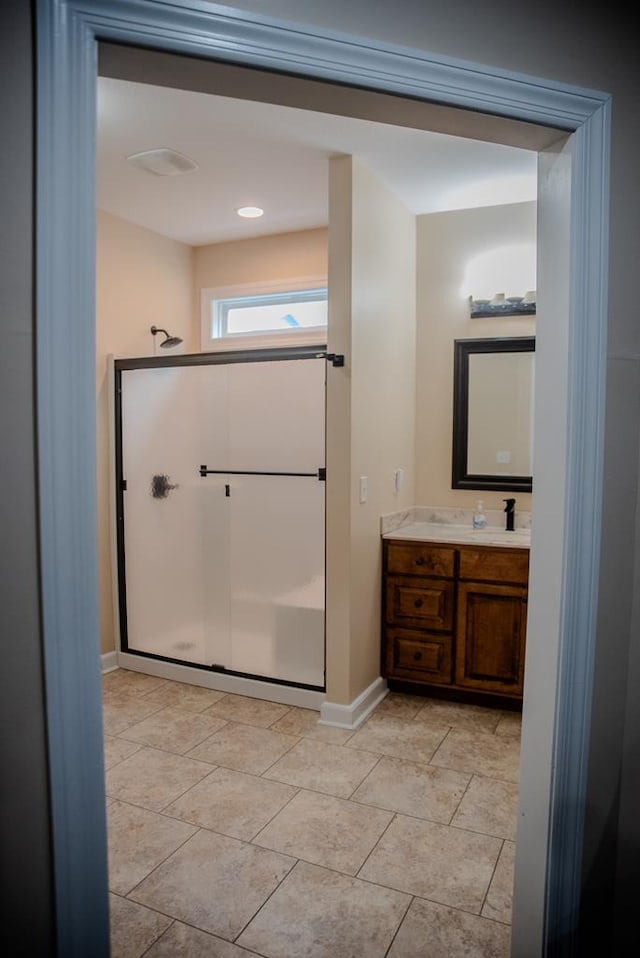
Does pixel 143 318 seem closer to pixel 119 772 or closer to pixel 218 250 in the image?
pixel 218 250

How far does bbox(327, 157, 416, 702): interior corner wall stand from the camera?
2982 mm

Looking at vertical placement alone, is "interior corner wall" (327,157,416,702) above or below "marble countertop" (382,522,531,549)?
above

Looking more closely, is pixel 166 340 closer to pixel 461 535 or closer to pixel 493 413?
pixel 493 413

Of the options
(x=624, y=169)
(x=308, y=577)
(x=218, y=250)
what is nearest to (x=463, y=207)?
(x=218, y=250)

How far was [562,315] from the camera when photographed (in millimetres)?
1308

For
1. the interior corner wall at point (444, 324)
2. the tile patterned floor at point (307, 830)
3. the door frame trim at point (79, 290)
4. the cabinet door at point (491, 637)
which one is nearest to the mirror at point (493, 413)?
the interior corner wall at point (444, 324)

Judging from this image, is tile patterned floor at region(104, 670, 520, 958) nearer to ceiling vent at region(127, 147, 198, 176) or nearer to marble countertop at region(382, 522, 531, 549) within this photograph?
marble countertop at region(382, 522, 531, 549)

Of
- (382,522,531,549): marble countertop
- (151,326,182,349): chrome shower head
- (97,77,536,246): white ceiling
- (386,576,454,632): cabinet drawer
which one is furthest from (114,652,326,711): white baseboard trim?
(97,77,536,246): white ceiling

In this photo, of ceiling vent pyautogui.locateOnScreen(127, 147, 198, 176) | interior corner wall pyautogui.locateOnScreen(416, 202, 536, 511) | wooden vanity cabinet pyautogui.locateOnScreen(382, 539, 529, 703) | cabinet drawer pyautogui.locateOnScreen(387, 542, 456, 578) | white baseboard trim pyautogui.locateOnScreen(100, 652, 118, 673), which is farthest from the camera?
white baseboard trim pyautogui.locateOnScreen(100, 652, 118, 673)

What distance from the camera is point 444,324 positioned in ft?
12.6

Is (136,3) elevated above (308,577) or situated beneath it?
elevated above

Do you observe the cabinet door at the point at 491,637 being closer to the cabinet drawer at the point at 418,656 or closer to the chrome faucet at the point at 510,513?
the cabinet drawer at the point at 418,656

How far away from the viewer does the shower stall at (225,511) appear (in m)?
3.27

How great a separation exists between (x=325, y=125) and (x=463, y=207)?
135cm
